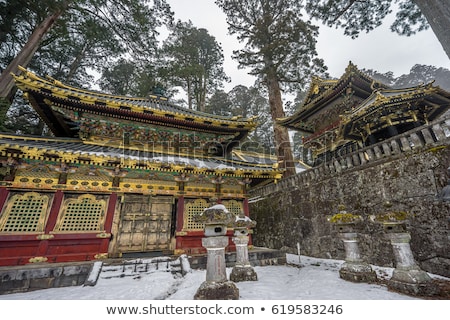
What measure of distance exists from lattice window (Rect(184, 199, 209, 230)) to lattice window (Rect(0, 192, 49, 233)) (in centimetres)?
433

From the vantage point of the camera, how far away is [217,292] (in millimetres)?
3807

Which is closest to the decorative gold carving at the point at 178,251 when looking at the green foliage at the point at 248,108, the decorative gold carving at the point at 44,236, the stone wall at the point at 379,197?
the decorative gold carving at the point at 44,236

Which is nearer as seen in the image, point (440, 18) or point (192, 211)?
point (440, 18)

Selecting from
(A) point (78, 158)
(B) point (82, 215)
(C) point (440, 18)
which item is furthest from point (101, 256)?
(C) point (440, 18)

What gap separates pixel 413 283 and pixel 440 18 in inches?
215

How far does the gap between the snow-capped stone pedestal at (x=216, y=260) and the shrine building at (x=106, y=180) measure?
26.3 inches

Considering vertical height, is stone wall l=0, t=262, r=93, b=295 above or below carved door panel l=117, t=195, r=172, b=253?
below

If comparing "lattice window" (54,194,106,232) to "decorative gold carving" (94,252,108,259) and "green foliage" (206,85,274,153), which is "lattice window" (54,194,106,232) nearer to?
"decorative gold carving" (94,252,108,259)

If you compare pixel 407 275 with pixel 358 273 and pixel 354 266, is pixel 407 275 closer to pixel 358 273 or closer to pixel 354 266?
pixel 358 273

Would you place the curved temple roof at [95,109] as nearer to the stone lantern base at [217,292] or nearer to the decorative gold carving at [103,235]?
the decorative gold carving at [103,235]

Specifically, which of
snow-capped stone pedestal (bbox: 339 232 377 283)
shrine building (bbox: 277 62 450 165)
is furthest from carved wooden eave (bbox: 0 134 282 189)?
shrine building (bbox: 277 62 450 165)

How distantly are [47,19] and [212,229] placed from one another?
1294cm

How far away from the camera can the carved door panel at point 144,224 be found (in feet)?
22.9

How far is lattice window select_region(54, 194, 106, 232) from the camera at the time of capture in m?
6.29
